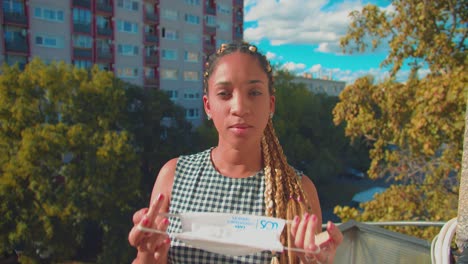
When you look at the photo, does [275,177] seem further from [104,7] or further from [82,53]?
[104,7]

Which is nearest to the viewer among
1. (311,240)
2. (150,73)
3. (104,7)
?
(311,240)

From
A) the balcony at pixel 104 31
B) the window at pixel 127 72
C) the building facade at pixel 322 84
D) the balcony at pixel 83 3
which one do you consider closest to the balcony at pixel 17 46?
the balcony at pixel 83 3

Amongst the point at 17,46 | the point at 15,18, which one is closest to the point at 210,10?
the point at 15,18

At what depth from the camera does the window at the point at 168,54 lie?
28.8 m

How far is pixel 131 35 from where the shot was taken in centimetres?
Answer: 2655

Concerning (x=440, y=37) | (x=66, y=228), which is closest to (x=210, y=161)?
(x=440, y=37)

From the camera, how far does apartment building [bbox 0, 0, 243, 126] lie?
21.0 m

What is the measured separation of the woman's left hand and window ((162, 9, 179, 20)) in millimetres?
29157

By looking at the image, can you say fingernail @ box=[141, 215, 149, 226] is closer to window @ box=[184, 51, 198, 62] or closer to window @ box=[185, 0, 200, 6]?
window @ box=[184, 51, 198, 62]

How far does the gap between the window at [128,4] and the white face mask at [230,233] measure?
26.8m

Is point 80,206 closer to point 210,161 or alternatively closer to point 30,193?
point 30,193

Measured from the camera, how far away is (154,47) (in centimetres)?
2825

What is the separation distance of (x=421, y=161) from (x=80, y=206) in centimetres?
1229

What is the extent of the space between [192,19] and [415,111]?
87.5ft
